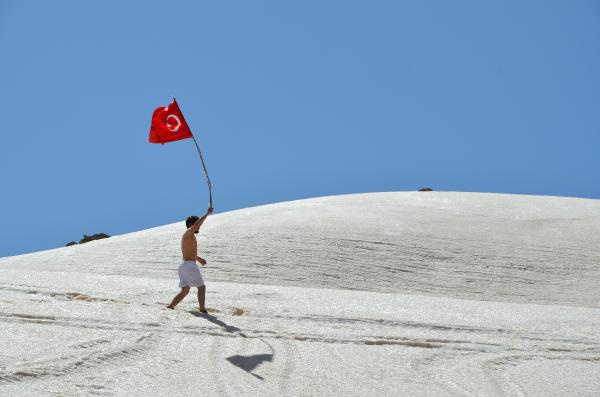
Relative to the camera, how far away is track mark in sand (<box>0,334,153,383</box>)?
5723mm

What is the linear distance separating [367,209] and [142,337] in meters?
16.1

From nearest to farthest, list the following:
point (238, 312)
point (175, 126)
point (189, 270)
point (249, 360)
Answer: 1. point (249, 360)
2. point (189, 270)
3. point (238, 312)
4. point (175, 126)

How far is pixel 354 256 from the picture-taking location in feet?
61.0

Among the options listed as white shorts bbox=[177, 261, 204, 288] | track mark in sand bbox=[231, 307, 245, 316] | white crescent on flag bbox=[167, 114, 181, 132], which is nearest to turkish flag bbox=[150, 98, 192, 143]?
white crescent on flag bbox=[167, 114, 181, 132]

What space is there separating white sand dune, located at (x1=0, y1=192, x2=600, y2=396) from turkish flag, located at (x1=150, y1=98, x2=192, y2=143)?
7.78 ft

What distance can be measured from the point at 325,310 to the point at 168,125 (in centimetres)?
343

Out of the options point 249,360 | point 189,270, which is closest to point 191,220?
point 189,270

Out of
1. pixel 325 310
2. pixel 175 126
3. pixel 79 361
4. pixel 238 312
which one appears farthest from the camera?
pixel 175 126

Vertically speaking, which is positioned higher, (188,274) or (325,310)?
(188,274)

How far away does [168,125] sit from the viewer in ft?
35.6

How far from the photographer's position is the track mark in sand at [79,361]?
572 centimetres

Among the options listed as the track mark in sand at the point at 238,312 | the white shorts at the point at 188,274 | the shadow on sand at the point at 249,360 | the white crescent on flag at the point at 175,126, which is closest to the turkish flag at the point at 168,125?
the white crescent on flag at the point at 175,126

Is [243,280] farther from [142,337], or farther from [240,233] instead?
[142,337]

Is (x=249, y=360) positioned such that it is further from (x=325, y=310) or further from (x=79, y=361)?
(x=325, y=310)
